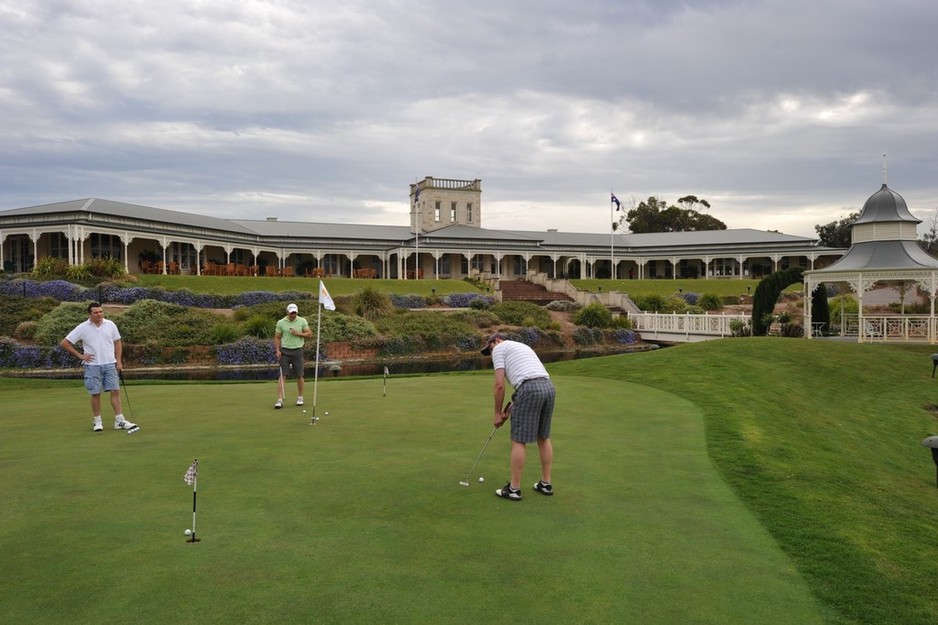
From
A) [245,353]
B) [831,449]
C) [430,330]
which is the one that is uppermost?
[430,330]

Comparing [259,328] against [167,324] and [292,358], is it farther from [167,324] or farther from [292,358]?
[292,358]

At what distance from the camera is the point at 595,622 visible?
395cm

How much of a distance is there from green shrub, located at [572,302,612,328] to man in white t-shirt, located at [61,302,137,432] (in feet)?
112

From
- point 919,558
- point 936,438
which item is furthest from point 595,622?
point 936,438

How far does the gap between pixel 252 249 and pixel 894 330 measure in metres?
47.6

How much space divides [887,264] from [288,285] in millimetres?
34545

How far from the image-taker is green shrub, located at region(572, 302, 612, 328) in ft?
138

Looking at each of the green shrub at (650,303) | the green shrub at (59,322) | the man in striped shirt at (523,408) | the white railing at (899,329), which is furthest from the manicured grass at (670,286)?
the man in striped shirt at (523,408)

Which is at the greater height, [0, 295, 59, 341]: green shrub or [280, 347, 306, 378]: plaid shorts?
[0, 295, 59, 341]: green shrub

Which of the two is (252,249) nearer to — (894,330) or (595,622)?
(894,330)

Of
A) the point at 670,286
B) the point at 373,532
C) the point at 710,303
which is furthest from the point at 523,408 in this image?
the point at 670,286

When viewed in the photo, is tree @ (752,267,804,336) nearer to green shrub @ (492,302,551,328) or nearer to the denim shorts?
green shrub @ (492,302,551,328)

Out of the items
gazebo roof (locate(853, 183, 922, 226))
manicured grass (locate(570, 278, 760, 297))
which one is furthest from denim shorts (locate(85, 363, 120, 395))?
manicured grass (locate(570, 278, 760, 297))

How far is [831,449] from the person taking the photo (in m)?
9.89
